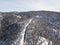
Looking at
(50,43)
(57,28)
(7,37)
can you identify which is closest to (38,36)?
(50,43)

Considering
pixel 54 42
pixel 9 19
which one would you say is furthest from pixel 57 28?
pixel 9 19

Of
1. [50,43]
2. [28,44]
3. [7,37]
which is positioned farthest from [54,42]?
[7,37]

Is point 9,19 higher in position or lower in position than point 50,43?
higher

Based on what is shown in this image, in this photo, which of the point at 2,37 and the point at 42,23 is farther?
the point at 42,23

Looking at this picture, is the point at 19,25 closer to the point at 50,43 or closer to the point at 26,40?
the point at 26,40

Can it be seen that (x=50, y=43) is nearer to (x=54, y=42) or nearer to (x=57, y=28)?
(x=54, y=42)

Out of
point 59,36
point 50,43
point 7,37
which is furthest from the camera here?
point 59,36

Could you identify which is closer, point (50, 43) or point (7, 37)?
point (7, 37)

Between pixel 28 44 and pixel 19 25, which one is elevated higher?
pixel 19 25

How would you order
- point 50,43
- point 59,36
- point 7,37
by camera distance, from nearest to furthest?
point 7,37, point 50,43, point 59,36
